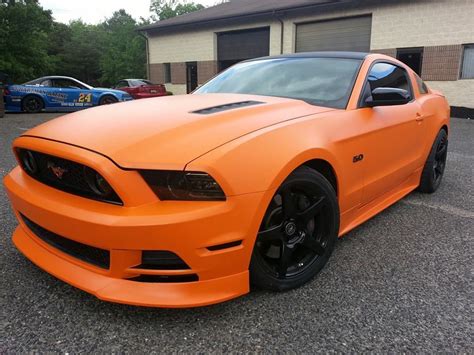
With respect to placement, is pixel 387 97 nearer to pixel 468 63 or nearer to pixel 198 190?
pixel 198 190

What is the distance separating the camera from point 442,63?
14266 millimetres

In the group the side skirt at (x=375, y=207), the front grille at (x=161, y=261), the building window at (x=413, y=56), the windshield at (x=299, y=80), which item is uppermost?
the building window at (x=413, y=56)

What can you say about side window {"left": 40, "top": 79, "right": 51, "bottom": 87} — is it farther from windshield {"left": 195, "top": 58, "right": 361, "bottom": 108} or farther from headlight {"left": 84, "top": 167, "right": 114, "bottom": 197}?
headlight {"left": 84, "top": 167, "right": 114, "bottom": 197}

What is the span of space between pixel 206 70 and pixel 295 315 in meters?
20.8

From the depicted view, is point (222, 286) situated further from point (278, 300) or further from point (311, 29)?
point (311, 29)

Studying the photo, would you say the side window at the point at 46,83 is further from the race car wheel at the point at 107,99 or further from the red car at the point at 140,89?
the red car at the point at 140,89

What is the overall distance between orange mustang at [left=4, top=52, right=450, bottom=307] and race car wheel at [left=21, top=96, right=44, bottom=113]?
1186 centimetres

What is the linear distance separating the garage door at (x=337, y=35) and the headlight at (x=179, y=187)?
15474 mm

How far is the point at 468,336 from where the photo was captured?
1.85 meters

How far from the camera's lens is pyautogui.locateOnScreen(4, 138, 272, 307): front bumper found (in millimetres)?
1717

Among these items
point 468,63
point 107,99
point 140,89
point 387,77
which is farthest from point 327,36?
point 387,77

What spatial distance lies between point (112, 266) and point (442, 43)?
1554 centimetres

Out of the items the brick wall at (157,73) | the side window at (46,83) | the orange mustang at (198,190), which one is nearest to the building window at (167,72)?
the brick wall at (157,73)

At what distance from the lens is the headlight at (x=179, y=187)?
1.79m
